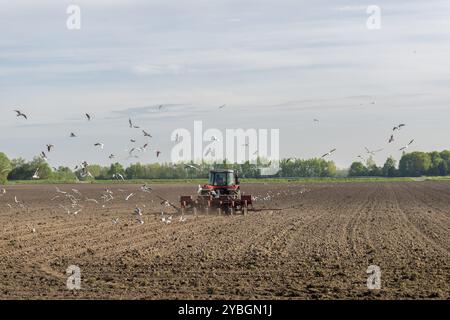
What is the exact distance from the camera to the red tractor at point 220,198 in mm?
38312

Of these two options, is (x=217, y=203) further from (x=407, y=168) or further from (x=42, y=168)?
(x=407, y=168)

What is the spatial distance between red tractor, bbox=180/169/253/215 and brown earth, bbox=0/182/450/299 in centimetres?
394

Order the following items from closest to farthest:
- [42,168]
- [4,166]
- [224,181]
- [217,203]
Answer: [217,203] < [224,181] < [4,166] < [42,168]

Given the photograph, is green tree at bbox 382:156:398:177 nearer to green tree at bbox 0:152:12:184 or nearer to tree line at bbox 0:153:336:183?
tree line at bbox 0:153:336:183

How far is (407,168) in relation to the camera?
18100 centimetres

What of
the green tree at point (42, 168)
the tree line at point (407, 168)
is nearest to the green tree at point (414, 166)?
the tree line at point (407, 168)

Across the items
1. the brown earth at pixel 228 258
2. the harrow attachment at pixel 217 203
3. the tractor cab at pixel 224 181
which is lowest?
the brown earth at pixel 228 258

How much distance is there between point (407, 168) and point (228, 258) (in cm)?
16640

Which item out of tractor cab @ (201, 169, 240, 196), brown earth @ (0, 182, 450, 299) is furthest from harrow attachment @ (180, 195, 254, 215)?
brown earth @ (0, 182, 450, 299)

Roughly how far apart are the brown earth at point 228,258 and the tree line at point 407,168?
14402cm

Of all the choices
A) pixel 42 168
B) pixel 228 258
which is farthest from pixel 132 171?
pixel 228 258

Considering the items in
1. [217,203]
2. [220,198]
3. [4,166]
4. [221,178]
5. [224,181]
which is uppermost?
[4,166]

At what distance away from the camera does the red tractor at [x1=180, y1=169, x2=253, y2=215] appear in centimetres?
3831

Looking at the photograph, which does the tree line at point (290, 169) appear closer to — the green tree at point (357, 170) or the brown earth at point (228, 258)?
the green tree at point (357, 170)
